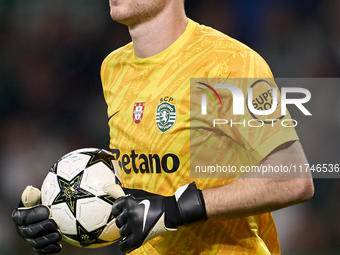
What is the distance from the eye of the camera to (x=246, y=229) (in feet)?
7.93

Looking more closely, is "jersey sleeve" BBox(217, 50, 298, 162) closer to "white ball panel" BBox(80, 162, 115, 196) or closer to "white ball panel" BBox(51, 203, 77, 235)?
"white ball panel" BBox(80, 162, 115, 196)

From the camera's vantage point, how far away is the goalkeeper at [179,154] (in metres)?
2.12

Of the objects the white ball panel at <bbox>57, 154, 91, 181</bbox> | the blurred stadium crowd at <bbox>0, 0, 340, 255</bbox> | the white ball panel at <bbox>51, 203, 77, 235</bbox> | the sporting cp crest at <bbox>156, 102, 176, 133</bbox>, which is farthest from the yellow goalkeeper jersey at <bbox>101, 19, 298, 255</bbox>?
the blurred stadium crowd at <bbox>0, 0, 340, 255</bbox>

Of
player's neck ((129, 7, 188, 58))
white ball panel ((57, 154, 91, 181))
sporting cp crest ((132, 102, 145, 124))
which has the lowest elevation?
white ball panel ((57, 154, 91, 181))

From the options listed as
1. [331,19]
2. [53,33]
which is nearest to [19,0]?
[53,33]

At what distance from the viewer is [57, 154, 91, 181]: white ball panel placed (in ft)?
8.11

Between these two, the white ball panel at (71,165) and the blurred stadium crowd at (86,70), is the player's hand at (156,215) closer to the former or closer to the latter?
the white ball panel at (71,165)

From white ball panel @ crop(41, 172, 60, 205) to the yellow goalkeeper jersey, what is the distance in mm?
365

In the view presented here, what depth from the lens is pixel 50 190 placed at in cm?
247

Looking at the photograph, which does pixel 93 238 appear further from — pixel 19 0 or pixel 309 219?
pixel 19 0

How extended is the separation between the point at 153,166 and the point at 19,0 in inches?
164

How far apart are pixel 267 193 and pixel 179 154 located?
497mm

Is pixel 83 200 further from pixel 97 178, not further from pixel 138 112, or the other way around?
pixel 138 112

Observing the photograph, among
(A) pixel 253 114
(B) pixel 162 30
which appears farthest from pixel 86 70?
(A) pixel 253 114
